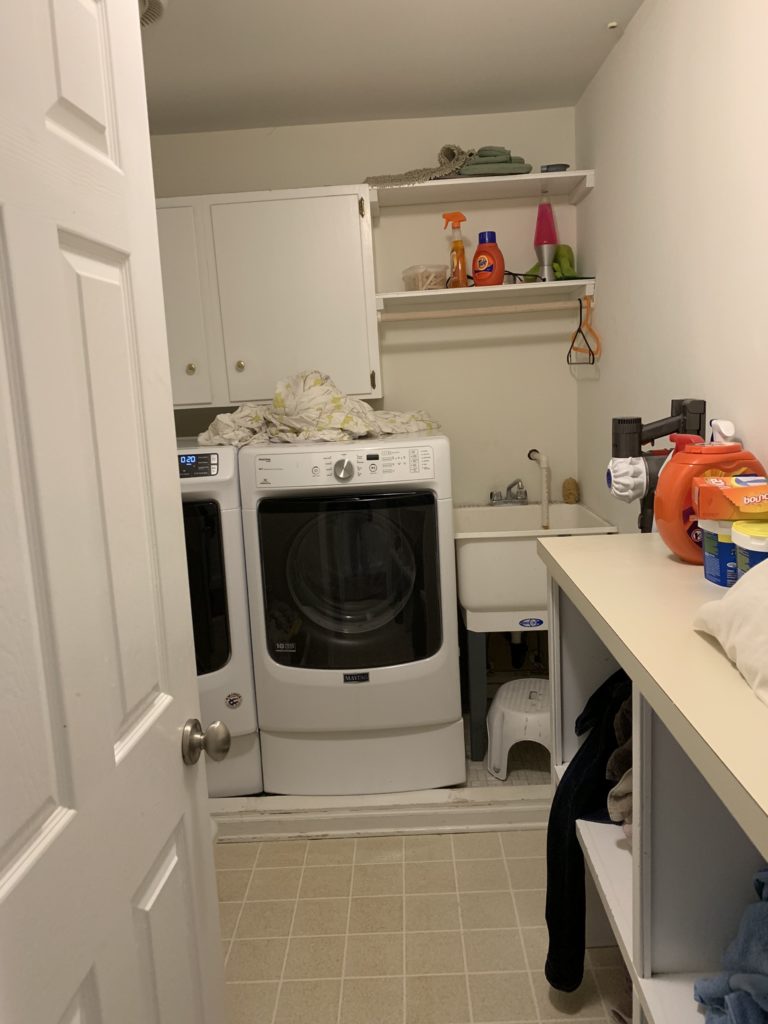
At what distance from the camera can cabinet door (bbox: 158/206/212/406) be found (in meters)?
2.80

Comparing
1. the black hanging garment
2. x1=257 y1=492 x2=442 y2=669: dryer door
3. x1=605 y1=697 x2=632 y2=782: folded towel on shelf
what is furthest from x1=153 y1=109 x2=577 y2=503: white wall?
x1=605 y1=697 x2=632 y2=782: folded towel on shelf

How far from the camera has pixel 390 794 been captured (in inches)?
101

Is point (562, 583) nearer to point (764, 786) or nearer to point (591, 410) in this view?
point (764, 786)

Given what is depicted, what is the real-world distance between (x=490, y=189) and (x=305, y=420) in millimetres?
1152

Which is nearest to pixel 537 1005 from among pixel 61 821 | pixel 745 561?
pixel 745 561

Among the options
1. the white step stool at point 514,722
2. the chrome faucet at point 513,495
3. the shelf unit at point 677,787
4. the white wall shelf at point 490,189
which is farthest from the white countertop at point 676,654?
the white wall shelf at point 490,189

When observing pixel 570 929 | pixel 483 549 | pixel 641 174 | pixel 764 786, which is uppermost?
pixel 641 174

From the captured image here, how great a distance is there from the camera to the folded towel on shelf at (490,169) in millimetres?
2756

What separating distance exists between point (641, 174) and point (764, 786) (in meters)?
1.95

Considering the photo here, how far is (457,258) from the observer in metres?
2.86

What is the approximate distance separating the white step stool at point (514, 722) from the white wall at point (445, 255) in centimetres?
90

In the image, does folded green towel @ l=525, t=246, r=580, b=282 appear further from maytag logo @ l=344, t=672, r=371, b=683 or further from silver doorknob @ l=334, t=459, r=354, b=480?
maytag logo @ l=344, t=672, r=371, b=683

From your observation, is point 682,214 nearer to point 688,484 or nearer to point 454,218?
point 688,484

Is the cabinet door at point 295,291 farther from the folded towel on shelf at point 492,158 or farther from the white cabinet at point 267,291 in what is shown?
the folded towel on shelf at point 492,158
